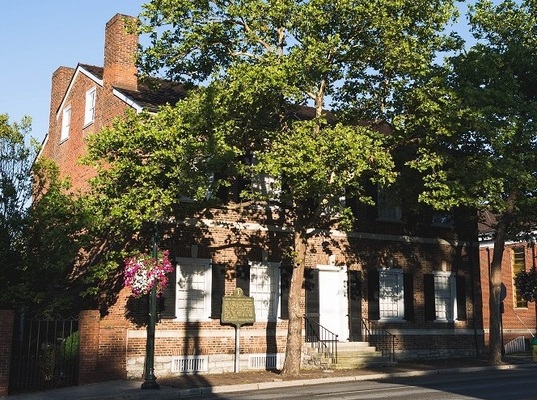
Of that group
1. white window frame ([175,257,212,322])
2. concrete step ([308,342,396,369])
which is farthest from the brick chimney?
concrete step ([308,342,396,369])

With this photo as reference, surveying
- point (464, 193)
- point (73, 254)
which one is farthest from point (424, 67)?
point (73, 254)

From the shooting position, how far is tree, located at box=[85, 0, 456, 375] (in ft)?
54.1

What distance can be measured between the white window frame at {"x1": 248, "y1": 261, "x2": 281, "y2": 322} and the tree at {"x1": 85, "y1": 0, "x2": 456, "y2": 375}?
289cm

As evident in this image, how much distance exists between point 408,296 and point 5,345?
48.4 feet

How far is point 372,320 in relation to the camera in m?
24.3

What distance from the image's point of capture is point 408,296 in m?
25.4

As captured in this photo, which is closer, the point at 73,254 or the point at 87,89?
the point at 73,254

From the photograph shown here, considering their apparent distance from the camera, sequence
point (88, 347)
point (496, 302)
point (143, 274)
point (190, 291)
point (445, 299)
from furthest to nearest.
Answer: point (445, 299) < point (496, 302) < point (190, 291) < point (88, 347) < point (143, 274)

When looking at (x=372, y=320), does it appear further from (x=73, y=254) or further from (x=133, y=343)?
(x=73, y=254)

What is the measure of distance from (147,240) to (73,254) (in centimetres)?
282

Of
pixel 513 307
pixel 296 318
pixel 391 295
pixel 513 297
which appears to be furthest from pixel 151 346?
pixel 513 297

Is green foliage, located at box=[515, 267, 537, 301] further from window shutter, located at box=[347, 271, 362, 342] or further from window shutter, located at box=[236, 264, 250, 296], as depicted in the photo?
window shutter, located at box=[236, 264, 250, 296]

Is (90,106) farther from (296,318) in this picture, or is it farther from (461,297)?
(461,297)

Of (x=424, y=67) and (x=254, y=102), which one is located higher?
(x=424, y=67)
